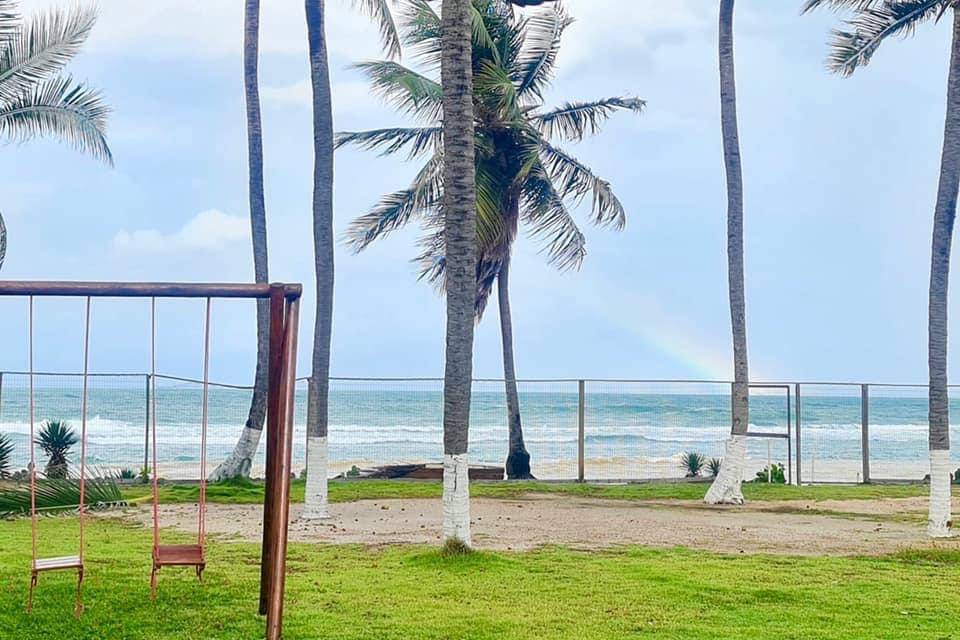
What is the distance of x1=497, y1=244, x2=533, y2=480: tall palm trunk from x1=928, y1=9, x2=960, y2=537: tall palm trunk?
29.0 ft

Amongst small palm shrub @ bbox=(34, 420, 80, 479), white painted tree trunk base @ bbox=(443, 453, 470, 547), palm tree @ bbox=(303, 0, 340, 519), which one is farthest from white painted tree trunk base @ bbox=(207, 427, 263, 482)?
white painted tree trunk base @ bbox=(443, 453, 470, 547)

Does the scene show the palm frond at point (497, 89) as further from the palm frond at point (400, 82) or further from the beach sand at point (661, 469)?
the beach sand at point (661, 469)

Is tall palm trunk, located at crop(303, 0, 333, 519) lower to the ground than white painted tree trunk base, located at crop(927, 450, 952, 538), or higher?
higher

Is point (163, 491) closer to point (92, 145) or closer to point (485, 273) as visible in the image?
point (92, 145)

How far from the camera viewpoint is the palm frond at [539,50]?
1945cm

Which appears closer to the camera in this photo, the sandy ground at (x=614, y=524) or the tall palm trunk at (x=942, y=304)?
the sandy ground at (x=614, y=524)

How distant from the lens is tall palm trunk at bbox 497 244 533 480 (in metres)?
19.7

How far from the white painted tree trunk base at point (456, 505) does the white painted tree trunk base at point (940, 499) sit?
17.6 feet

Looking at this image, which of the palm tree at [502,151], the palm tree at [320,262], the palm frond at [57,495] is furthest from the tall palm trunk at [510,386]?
the palm frond at [57,495]

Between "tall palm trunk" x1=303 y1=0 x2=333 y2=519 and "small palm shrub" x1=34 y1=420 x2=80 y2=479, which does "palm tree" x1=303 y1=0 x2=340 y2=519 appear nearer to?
"tall palm trunk" x1=303 y1=0 x2=333 y2=519

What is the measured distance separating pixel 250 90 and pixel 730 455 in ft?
30.6

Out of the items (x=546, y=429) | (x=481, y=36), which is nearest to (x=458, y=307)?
(x=481, y=36)

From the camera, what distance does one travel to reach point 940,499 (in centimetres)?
1162

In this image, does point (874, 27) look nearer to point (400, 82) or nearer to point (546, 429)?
point (400, 82)
